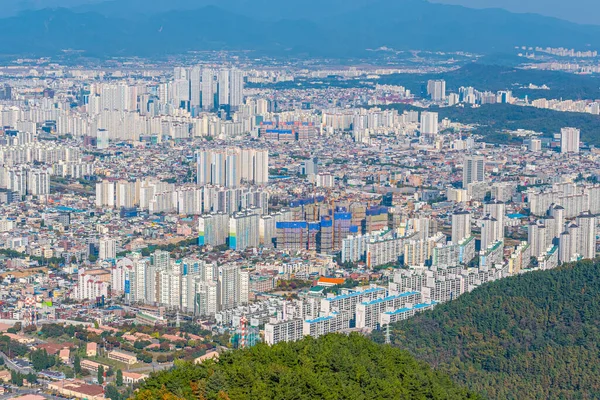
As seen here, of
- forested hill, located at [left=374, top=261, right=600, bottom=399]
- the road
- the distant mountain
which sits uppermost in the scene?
the distant mountain

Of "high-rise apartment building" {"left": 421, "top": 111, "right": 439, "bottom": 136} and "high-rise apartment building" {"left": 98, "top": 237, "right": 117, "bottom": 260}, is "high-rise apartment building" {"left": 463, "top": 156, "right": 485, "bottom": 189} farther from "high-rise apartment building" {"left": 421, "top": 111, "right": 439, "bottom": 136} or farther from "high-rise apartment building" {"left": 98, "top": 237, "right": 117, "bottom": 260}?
"high-rise apartment building" {"left": 421, "top": 111, "right": 439, "bottom": 136}

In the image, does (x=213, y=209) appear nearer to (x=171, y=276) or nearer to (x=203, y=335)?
(x=171, y=276)

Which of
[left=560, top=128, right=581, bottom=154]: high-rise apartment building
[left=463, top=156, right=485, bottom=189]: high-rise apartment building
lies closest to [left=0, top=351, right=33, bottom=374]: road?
[left=463, top=156, right=485, bottom=189]: high-rise apartment building

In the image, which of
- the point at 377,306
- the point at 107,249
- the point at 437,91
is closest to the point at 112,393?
the point at 377,306

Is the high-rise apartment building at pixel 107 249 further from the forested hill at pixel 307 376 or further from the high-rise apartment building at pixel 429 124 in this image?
the high-rise apartment building at pixel 429 124

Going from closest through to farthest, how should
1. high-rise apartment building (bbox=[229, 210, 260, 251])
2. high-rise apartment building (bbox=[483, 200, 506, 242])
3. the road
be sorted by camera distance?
the road → high-rise apartment building (bbox=[229, 210, 260, 251]) → high-rise apartment building (bbox=[483, 200, 506, 242])

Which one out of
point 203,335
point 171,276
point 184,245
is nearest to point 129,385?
point 203,335
